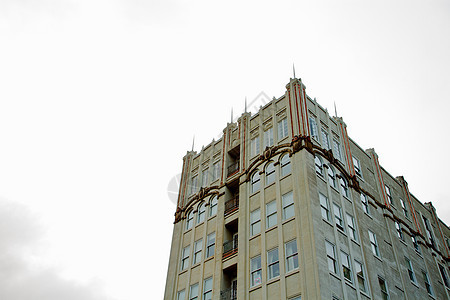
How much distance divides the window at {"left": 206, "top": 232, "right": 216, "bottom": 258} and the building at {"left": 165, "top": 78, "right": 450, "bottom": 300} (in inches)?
3.6

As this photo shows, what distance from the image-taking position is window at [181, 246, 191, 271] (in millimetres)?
36531

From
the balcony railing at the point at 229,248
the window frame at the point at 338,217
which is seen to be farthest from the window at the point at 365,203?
the balcony railing at the point at 229,248

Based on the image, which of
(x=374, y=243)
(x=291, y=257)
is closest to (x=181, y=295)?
(x=291, y=257)

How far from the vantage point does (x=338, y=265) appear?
2800cm

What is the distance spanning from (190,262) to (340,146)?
52.7ft

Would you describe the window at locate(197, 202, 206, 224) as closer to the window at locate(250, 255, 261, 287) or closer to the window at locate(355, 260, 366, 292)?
the window at locate(250, 255, 261, 287)

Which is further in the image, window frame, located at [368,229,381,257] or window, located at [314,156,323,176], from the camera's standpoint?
window frame, located at [368,229,381,257]

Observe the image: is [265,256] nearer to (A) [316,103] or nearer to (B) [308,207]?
(B) [308,207]

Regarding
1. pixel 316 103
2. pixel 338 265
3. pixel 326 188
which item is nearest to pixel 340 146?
pixel 316 103

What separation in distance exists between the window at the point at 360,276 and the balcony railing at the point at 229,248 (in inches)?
333

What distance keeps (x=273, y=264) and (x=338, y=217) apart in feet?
20.8

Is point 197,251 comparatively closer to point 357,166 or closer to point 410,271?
point 357,166

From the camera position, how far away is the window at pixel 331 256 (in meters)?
27.6

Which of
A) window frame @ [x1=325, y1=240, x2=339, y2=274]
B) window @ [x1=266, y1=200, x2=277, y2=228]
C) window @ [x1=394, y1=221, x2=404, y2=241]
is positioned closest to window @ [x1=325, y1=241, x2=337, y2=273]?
window frame @ [x1=325, y1=240, x2=339, y2=274]
